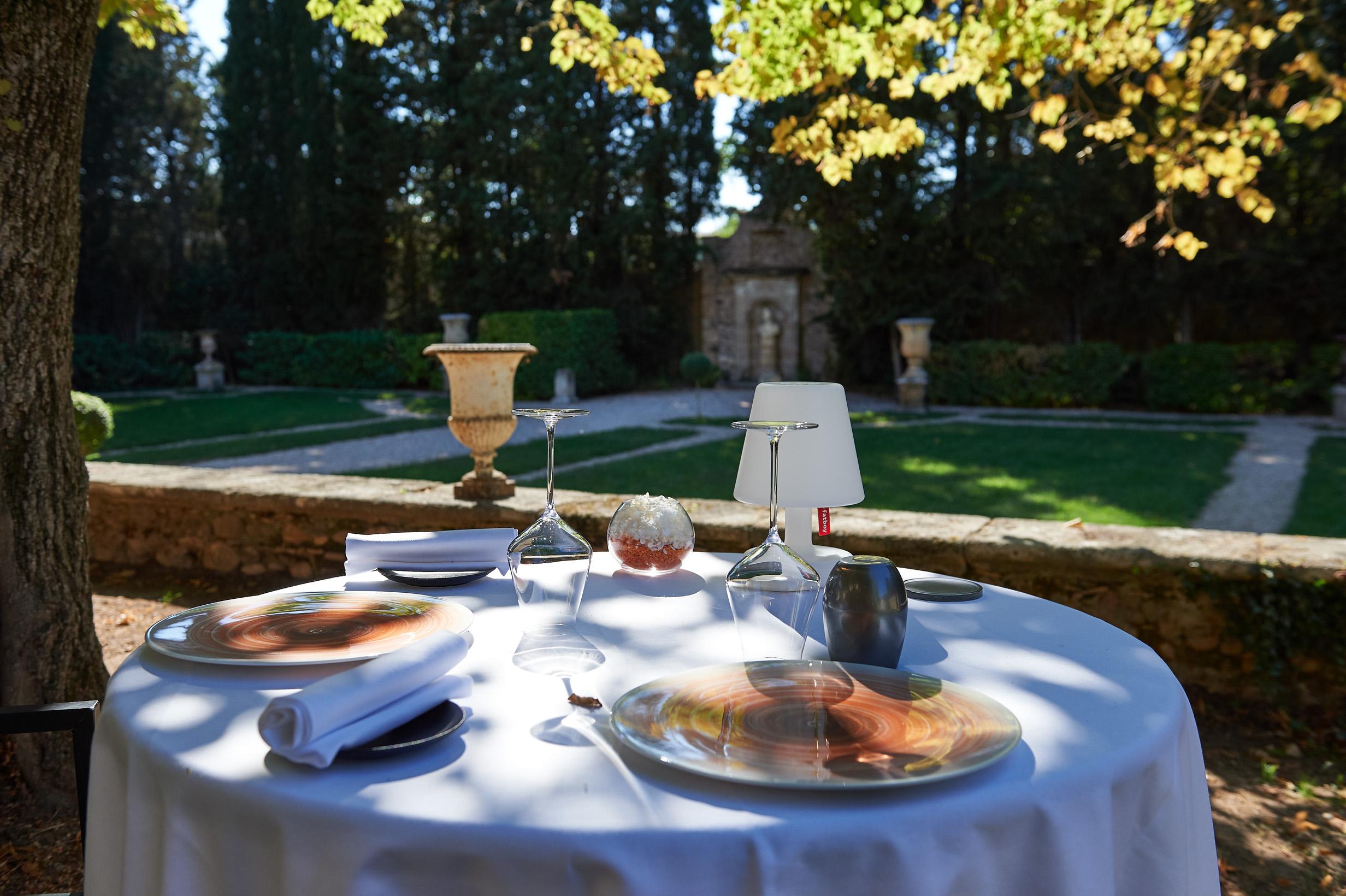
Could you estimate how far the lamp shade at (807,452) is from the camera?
1.86 meters

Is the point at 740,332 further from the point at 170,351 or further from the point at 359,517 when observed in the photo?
the point at 359,517

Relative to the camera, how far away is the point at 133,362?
1883 centimetres

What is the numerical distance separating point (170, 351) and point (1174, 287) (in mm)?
19670

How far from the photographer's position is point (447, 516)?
3951mm

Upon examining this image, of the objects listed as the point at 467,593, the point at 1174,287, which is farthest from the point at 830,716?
the point at 1174,287

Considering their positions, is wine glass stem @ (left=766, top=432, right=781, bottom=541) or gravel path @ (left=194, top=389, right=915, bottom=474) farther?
gravel path @ (left=194, top=389, right=915, bottom=474)

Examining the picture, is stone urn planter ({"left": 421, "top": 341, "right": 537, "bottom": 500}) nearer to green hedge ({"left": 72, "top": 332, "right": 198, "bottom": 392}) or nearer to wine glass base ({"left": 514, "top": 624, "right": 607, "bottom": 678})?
wine glass base ({"left": 514, "top": 624, "right": 607, "bottom": 678})

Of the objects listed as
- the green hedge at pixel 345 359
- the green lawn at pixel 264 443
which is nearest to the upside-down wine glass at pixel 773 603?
the green lawn at pixel 264 443

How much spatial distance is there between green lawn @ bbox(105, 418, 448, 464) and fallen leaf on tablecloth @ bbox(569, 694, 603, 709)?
26.2 ft

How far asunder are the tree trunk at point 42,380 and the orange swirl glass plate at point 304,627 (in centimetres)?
112

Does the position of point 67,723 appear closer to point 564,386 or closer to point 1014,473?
point 1014,473

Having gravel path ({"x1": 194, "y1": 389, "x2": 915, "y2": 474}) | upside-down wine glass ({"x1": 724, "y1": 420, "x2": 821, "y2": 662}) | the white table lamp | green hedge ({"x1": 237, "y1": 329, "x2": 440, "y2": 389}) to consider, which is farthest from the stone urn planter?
green hedge ({"x1": 237, "y1": 329, "x2": 440, "y2": 389})

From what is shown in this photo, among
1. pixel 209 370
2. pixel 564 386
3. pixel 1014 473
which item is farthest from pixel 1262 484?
pixel 209 370

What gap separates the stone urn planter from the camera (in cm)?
420
